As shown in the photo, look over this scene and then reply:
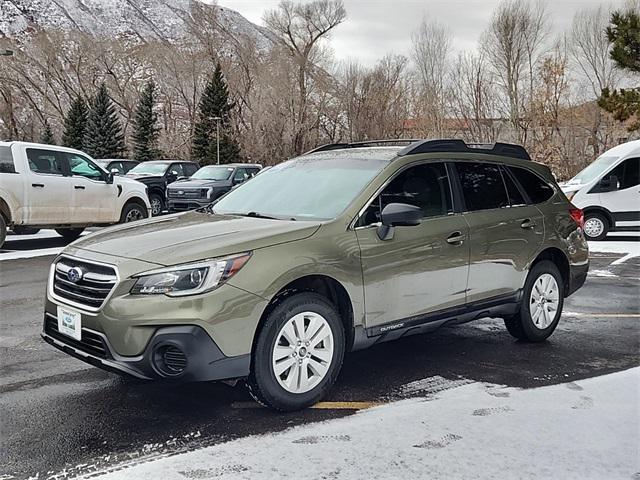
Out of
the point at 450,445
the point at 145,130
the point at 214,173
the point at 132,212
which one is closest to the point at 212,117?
the point at 145,130

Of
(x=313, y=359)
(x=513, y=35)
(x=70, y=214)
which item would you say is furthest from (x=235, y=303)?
(x=513, y=35)

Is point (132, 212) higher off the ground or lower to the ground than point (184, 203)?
lower

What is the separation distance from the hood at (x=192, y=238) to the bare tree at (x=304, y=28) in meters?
42.3

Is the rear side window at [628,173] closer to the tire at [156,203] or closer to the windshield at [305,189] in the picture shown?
the windshield at [305,189]

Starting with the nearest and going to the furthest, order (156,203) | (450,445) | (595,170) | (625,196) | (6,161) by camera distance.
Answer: (450,445) < (6,161) < (625,196) < (595,170) < (156,203)

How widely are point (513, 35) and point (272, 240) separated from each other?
1482 inches

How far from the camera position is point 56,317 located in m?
4.00

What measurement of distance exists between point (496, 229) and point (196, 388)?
8.81 feet

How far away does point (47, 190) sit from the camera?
11.3 meters

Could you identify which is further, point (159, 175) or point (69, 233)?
point (159, 175)

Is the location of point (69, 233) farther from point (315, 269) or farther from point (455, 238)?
point (315, 269)

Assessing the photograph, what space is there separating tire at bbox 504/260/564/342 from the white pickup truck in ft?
28.7

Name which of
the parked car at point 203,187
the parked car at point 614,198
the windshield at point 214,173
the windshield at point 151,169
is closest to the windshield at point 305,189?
the parked car at point 614,198

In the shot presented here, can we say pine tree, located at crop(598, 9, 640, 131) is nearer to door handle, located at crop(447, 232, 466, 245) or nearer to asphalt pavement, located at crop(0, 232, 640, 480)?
asphalt pavement, located at crop(0, 232, 640, 480)
